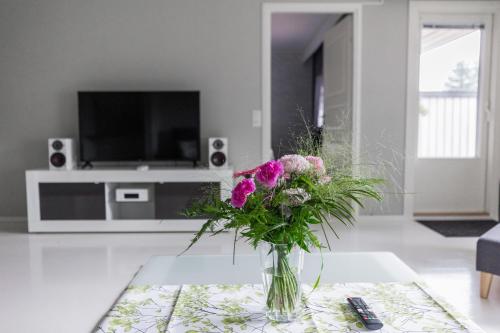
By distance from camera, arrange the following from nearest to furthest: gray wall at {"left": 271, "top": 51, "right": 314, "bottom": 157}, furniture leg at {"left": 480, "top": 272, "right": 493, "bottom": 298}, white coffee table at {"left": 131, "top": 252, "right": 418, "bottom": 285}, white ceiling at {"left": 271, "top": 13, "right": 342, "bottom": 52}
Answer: white coffee table at {"left": 131, "top": 252, "right": 418, "bottom": 285} < furniture leg at {"left": 480, "top": 272, "right": 493, "bottom": 298} < white ceiling at {"left": 271, "top": 13, "right": 342, "bottom": 52} < gray wall at {"left": 271, "top": 51, "right": 314, "bottom": 157}

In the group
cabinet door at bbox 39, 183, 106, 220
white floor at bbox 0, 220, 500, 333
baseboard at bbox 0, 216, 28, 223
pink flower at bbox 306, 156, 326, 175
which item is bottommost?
white floor at bbox 0, 220, 500, 333

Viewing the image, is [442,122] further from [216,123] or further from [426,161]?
[216,123]

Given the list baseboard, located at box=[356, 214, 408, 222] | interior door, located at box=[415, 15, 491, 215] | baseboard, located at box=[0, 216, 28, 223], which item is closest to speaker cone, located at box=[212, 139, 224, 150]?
baseboard, located at box=[356, 214, 408, 222]

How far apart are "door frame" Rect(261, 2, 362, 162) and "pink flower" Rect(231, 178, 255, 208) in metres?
3.53

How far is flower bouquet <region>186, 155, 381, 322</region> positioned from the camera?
3.82 feet

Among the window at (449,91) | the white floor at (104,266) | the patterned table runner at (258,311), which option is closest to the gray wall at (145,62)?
the window at (449,91)

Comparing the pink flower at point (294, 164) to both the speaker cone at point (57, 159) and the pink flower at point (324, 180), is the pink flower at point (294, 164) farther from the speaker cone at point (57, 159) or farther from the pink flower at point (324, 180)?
the speaker cone at point (57, 159)

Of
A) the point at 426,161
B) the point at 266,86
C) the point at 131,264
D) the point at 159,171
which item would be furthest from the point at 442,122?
the point at 131,264

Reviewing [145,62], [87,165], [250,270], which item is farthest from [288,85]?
[250,270]

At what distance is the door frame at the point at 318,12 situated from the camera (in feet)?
14.9

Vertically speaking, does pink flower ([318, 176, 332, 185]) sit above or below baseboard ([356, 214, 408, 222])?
above

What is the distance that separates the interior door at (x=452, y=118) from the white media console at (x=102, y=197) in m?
2.37

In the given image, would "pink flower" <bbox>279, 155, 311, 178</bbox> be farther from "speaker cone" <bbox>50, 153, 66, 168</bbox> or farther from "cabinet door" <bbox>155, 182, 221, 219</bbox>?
"speaker cone" <bbox>50, 153, 66, 168</bbox>

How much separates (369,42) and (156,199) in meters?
2.58
